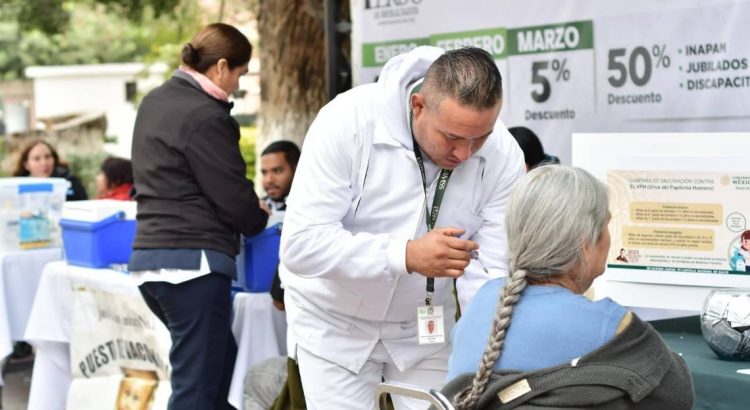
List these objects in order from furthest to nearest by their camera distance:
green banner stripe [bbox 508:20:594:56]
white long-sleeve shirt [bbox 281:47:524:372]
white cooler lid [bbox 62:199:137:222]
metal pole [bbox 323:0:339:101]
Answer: metal pole [bbox 323:0:339:101]
white cooler lid [bbox 62:199:137:222]
green banner stripe [bbox 508:20:594:56]
white long-sleeve shirt [bbox 281:47:524:372]

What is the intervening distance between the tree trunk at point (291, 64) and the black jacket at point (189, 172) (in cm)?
357

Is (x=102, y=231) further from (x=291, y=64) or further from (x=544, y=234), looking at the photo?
(x=544, y=234)

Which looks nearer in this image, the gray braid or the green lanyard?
the gray braid

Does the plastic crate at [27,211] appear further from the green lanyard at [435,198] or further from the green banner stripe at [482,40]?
the green lanyard at [435,198]

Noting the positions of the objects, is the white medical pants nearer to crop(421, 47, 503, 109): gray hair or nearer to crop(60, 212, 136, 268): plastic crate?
crop(421, 47, 503, 109): gray hair

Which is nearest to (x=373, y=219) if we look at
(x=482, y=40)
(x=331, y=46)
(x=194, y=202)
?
(x=194, y=202)

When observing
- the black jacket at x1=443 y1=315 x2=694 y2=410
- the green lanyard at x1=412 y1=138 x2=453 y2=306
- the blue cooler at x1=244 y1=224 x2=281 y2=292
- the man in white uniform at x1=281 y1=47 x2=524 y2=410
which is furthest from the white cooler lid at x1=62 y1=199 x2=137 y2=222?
the black jacket at x1=443 y1=315 x2=694 y2=410

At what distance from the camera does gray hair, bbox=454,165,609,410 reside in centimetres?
210

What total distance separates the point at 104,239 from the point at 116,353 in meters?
0.58

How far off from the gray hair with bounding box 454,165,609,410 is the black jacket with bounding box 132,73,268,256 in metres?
2.37

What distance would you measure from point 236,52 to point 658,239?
1.95 metres

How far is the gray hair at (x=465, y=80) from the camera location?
265 cm

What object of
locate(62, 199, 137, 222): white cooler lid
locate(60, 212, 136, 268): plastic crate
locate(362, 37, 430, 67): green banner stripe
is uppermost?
locate(362, 37, 430, 67): green banner stripe

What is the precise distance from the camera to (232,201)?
439 cm
